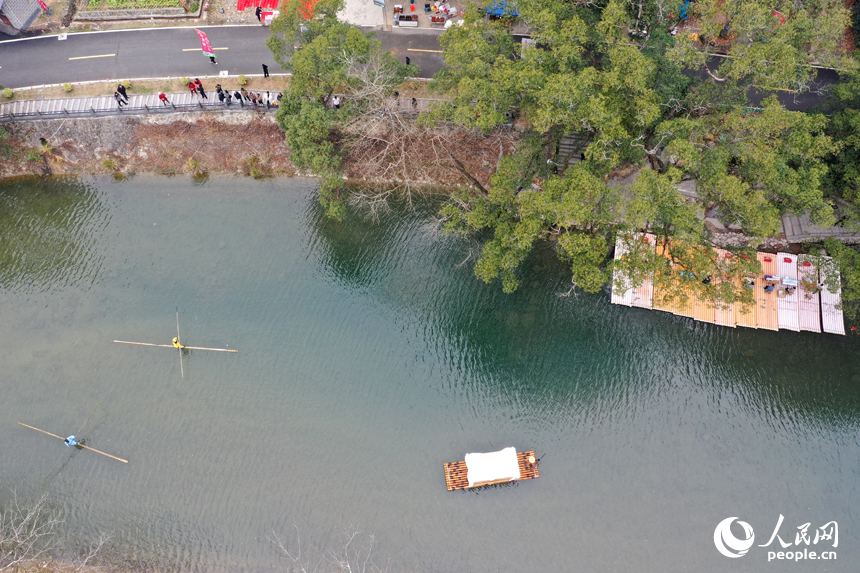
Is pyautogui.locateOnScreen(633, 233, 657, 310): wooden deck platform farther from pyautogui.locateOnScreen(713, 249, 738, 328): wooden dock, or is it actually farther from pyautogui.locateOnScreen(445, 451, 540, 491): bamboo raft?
pyautogui.locateOnScreen(445, 451, 540, 491): bamboo raft

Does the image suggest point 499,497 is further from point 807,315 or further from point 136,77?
point 136,77

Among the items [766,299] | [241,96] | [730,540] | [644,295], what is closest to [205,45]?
[241,96]

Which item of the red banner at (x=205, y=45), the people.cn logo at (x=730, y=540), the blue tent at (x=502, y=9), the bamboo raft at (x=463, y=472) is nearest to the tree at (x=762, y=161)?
the blue tent at (x=502, y=9)

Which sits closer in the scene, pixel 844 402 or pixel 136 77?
pixel 844 402

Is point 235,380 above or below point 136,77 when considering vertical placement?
below

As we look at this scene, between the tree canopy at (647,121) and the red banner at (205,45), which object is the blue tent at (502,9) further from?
the red banner at (205,45)

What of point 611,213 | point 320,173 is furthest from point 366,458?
point 611,213

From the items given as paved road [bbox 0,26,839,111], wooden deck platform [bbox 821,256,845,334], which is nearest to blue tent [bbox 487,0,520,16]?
paved road [bbox 0,26,839,111]

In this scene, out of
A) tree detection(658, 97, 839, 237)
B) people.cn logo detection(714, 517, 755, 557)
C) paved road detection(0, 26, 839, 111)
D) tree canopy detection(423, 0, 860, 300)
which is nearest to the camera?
tree detection(658, 97, 839, 237)
